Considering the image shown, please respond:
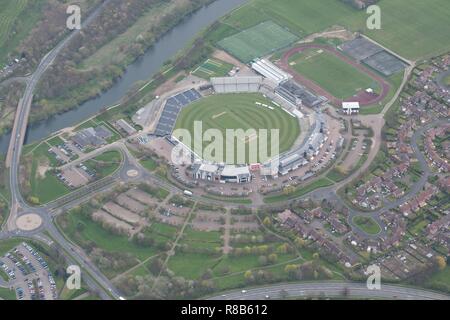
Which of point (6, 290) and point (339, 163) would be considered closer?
point (6, 290)

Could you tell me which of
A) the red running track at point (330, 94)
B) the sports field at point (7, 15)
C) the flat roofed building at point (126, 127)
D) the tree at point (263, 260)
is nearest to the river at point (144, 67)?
the flat roofed building at point (126, 127)

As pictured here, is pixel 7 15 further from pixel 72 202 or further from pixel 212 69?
pixel 72 202

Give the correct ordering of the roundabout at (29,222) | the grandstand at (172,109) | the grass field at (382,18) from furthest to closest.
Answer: the grass field at (382,18)
the grandstand at (172,109)
the roundabout at (29,222)

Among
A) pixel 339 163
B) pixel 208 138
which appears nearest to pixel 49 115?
pixel 208 138

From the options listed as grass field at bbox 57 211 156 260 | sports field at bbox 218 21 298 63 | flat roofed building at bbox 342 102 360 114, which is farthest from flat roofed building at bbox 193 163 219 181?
sports field at bbox 218 21 298 63

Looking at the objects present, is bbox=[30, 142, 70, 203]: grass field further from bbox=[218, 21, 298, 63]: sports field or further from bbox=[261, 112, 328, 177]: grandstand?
bbox=[218, 21, 298, 63]: sports field

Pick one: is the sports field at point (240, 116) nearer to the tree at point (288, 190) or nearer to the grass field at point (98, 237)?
the tree at point (288, 190)

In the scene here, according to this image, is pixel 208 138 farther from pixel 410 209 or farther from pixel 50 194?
pixel 410 209
